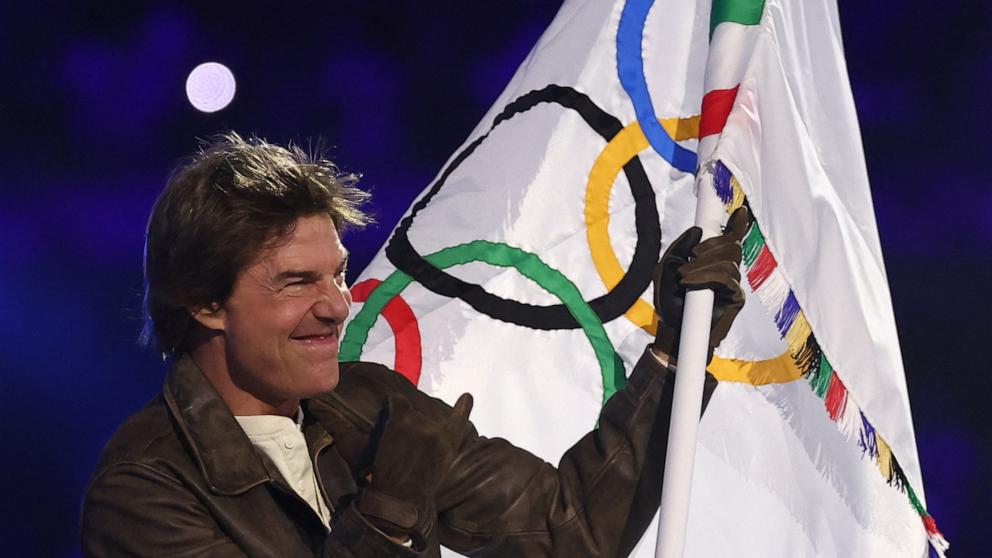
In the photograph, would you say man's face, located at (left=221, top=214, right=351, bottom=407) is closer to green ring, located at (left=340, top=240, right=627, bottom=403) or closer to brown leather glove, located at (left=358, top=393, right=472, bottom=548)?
brown leather glove, located at (left=358, top=393, right=472, bottom=548)

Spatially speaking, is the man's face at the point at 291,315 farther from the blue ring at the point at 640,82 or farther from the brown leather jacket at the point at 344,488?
the blue ring at the point at 640,82

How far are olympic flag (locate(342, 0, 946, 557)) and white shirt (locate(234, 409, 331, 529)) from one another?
1.42ft

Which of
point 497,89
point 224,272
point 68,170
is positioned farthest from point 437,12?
point 224,272

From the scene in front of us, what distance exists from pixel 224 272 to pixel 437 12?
6.29 feet

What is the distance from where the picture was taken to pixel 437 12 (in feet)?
10.5

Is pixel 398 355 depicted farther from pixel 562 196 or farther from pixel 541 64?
pixel 541 64

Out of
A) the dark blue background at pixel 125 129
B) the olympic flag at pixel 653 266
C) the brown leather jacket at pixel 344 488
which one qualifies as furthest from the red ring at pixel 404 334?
the dark blue background at pixel 125 129

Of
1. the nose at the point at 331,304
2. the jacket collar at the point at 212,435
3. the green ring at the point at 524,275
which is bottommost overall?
the jacket collar at the point at 212,435

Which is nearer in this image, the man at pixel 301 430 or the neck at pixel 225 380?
the man at pixel 301 430

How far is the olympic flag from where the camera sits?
1535 mm

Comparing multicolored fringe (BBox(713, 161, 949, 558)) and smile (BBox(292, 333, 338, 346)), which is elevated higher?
multicolored fringe (BBox(713, 161, 949, 558))

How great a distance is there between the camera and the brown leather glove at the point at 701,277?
4.47ft

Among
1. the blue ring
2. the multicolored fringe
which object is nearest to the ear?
the multicolored fringe

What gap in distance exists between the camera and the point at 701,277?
1354 mm
